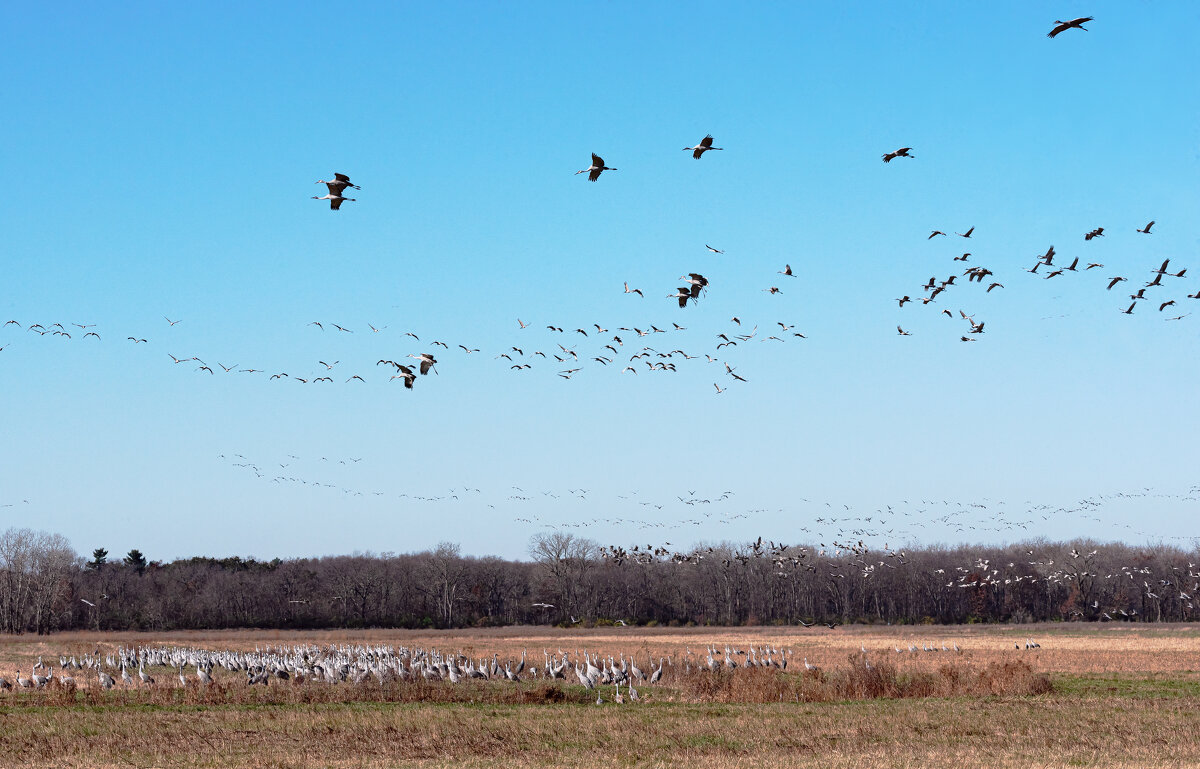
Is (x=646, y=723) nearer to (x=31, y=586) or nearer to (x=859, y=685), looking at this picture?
(x=859, y=685)

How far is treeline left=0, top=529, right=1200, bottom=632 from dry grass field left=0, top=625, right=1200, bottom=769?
208 feet

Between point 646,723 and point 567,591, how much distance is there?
8989 cm

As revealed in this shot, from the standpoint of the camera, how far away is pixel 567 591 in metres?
114

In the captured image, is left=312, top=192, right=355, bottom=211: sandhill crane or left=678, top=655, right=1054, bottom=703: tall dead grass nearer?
left=312, top=192, right=355, bottom=211: sandhill crane

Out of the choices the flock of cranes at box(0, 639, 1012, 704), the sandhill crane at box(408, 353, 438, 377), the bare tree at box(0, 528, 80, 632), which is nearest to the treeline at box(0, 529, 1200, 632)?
the bare tree at box(0, 528, 80, 632)

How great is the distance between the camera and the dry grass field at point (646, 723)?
20188mm

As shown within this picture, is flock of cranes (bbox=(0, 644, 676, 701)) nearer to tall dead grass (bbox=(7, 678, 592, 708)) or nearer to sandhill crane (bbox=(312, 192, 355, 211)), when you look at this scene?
tall dead grass (bbox=(7, 678, 592, 708))

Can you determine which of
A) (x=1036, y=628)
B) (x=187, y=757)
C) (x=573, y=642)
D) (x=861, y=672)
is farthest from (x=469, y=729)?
(x=1036, y=628)

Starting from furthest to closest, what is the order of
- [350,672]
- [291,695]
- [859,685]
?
[350,672] < [859,685] < [291,695]

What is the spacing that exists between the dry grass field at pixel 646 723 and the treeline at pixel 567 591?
63.5 meters

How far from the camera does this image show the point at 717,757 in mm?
20297

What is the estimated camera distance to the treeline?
99.0 meters

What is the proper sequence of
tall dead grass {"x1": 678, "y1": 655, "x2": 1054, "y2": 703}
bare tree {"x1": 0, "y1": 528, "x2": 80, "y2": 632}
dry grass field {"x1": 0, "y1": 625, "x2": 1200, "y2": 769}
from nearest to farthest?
dry grass field {"x1": 0, "y1": 625, "x2": 1200, "y2": 769}, tall dead grass {"x1": 678, "y1": 655, "x2": 1054, "y2": 703}, bare tree {"x1": 0, "y1": 528, "x2": 80, "y2": 632}

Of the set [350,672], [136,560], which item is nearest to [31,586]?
[136,560]
